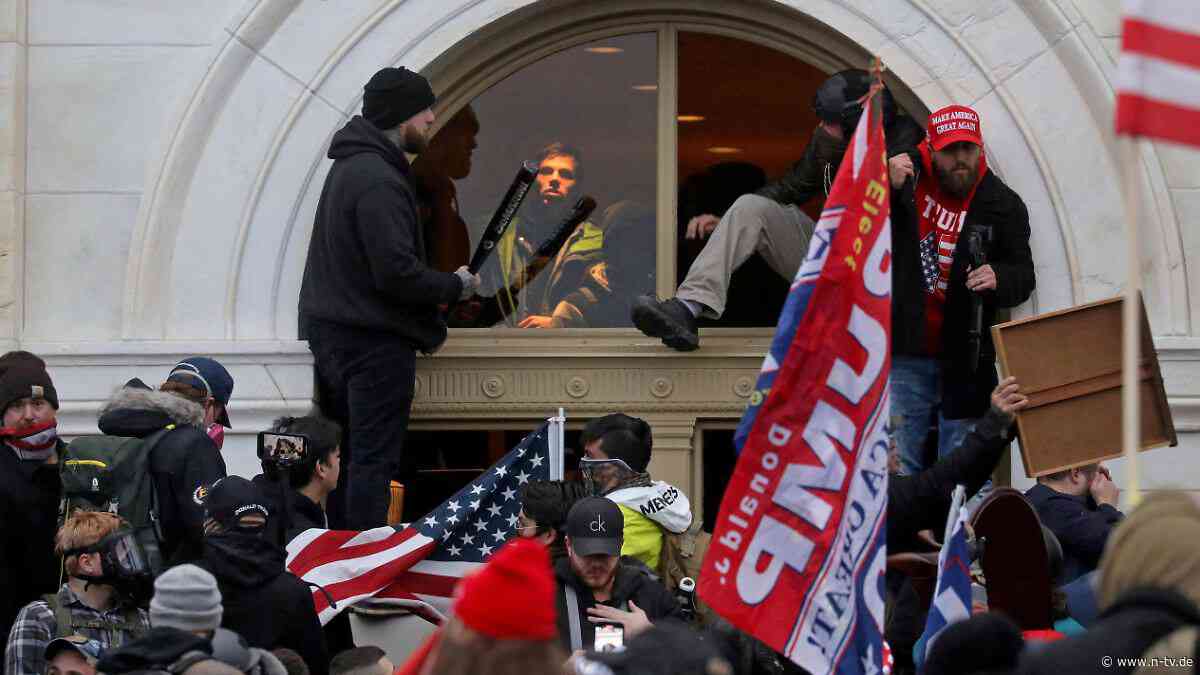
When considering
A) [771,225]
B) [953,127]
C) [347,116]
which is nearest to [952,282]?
[953,127]

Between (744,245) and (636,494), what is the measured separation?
6.61 ft

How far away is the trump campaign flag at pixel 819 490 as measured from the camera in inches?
253

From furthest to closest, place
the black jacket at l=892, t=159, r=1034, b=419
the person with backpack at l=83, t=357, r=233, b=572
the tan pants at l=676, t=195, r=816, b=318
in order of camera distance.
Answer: the tan pants at l=676, t=195, r=816, b=318
the black jacket at l=892, t=159, r=1034, b=419
the person with backpack at l=83, t=357, r=233, b=572

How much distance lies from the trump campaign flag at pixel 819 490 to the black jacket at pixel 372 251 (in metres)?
3.24

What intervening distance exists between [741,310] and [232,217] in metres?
2.57

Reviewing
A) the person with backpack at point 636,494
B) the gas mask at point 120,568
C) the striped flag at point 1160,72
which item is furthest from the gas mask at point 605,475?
the striped flag at point 1160,72

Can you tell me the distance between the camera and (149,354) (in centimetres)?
1002

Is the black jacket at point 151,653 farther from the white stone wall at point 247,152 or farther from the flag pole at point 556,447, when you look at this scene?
the white stone wall at point 247,152

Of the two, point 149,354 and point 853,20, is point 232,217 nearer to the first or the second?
point 149,354

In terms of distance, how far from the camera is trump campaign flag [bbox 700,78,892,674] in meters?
6.44

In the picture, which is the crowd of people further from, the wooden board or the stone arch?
the stone arch

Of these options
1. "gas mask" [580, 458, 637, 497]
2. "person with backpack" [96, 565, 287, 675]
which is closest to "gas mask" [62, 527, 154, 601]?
"person with backpack" [96, 565, 287, 675]

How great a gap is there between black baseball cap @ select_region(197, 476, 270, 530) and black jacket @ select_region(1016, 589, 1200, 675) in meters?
3.66

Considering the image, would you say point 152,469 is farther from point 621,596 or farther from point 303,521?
point 621,596
